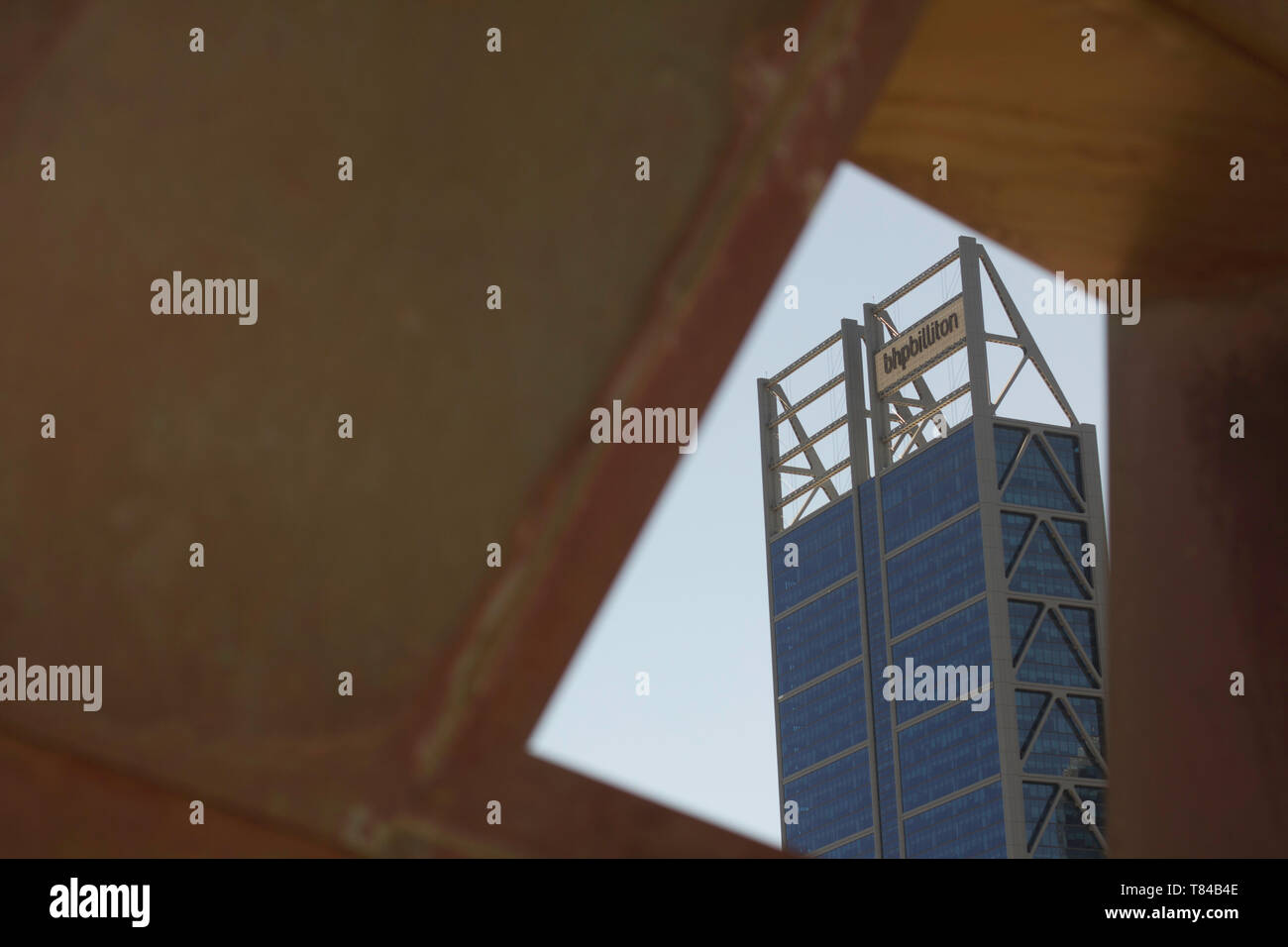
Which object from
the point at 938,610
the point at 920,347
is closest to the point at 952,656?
the point at 938,610

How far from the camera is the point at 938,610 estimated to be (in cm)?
7100

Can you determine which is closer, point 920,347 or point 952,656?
point 952,656

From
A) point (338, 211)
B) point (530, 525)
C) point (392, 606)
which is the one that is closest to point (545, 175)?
point (338, 211)

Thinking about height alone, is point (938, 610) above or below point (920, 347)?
below

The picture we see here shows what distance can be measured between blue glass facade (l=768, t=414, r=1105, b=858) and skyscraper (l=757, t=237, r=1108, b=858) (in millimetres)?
90

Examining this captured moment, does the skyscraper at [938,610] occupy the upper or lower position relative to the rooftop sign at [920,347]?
lower

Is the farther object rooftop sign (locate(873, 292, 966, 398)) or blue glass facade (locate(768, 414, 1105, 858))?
rooftop sign (locate(873, 292, 966, 398))

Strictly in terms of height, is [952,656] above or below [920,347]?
below

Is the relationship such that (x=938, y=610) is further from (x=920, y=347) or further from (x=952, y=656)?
(x=920, y=347)

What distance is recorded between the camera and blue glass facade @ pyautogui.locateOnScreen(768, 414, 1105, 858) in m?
68.1

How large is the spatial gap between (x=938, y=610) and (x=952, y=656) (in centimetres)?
226

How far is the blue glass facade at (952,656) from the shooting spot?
223ft

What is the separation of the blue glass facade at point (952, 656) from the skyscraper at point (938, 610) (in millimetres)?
90

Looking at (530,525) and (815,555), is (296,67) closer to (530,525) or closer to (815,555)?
(530,525)
